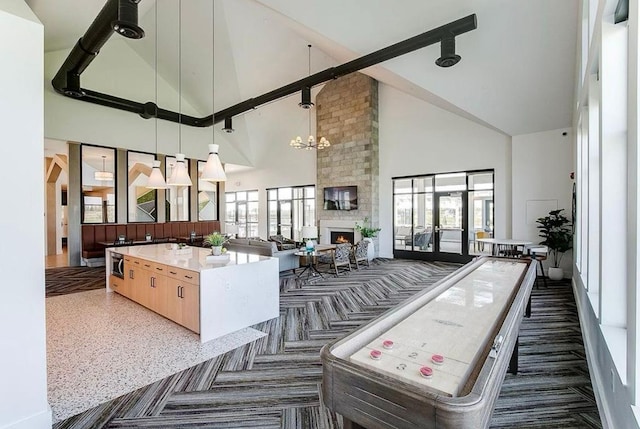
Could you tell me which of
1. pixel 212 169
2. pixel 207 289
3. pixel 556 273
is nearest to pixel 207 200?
pixel 212 169

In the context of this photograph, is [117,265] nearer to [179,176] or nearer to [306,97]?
[179,176]

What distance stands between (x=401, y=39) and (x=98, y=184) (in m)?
8.98

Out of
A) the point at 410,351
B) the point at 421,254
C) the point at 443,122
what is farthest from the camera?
the point at 421,254

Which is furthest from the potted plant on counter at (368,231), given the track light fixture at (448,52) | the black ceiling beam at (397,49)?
the track light fixture at (448,52)

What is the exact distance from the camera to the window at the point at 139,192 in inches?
385

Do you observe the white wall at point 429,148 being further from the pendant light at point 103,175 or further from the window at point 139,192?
the pendant light at point 103,175

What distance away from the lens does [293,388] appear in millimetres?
2666

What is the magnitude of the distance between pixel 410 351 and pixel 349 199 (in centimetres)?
869

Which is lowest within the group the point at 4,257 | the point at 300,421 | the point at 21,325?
the point at 300,421

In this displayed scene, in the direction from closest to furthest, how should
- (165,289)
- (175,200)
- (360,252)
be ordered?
(165,289) → (360,252) → (175,200)

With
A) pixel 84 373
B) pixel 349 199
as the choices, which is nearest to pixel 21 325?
pixel 84 373

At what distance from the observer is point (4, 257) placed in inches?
76.4

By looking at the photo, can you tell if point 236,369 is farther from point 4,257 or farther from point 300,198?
point 300,198

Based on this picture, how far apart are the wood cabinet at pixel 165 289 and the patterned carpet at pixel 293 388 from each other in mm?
819
